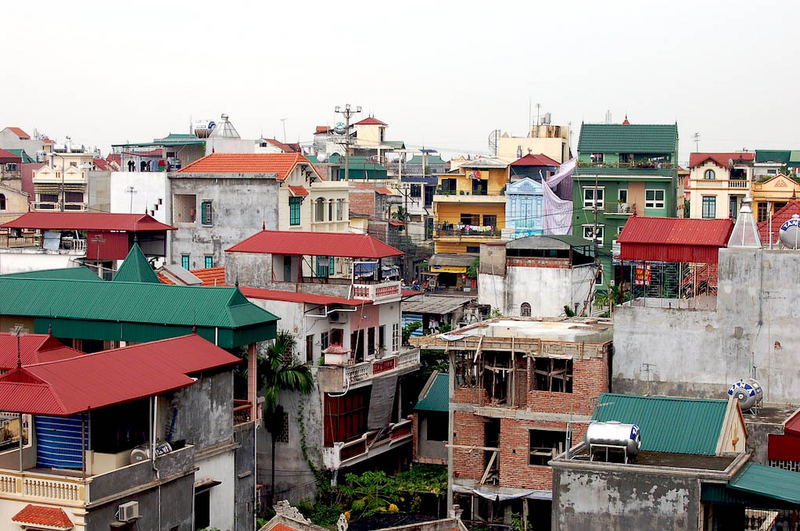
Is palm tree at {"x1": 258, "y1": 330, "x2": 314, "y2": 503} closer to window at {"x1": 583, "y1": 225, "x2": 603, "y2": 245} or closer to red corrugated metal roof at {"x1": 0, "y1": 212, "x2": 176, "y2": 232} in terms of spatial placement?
red corrugated metal roof at {"x1": 0, "y1": 212, "x2": 176, "y2": 232}

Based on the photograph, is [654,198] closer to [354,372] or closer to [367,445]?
[367,445]

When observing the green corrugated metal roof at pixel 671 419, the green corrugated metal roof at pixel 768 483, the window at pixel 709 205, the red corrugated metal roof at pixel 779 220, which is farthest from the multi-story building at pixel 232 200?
the green corrugated metal roof at pixel 768 483

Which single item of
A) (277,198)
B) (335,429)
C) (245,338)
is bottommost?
(335,429)

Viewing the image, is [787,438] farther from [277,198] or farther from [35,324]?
[277,198]

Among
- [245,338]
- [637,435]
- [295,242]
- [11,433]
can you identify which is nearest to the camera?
[637,435]

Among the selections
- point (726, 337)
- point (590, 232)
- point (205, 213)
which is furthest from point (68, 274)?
point (590, 232)

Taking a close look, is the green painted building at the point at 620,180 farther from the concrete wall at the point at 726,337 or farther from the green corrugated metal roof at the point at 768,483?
the green corrugated metal roof at the point at 768,483

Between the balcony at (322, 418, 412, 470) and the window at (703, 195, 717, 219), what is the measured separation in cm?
2709

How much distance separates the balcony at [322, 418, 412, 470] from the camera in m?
42.0

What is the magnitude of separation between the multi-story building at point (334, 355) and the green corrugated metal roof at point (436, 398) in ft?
4.35

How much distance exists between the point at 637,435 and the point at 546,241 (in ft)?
94.1

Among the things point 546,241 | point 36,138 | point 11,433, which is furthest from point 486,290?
point 36,138

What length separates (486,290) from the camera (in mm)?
57156

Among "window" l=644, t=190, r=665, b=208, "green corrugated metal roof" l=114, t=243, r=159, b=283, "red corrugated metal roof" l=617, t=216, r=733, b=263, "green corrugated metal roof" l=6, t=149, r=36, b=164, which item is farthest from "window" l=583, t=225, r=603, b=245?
"green corrugated metal roof" l=6, t=149, r=36, b=164
